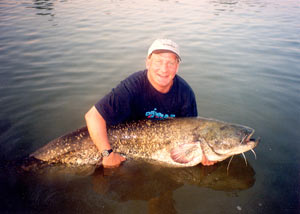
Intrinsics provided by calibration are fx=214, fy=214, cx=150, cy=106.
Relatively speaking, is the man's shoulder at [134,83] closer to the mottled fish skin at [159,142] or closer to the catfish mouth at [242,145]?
the mottled fish skin at [159,142]

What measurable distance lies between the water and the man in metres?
0.53

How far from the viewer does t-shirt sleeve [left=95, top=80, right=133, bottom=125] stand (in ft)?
9.21

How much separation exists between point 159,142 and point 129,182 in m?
0.73

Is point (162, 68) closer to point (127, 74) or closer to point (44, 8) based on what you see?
point (127, 74)

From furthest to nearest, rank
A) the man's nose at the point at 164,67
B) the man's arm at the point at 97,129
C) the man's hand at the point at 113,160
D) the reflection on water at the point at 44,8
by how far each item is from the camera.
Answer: the reflection on water at the point at 44,8 < the man's hand at the point at 113,160 < the man's nose at the point at 164,67 < the man's arm at the point at 97,129

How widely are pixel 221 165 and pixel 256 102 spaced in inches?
91.7

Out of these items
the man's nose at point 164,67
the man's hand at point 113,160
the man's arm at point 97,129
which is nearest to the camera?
the man's arm at point 97,129

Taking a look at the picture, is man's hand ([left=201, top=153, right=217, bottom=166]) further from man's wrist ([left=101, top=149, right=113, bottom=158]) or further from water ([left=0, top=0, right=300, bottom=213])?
man's wrist ([left=101, top=149, right=113, bottom=158])

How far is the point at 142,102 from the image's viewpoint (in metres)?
3.12

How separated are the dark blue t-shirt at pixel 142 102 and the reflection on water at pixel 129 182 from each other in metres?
0.79

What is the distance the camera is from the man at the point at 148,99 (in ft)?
9.30

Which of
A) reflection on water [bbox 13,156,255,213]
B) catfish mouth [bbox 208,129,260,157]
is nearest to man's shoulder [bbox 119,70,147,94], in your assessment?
reflection on water [bbox 13,156,255,213]

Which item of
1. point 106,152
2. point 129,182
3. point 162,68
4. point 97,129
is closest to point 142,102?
point 162,68

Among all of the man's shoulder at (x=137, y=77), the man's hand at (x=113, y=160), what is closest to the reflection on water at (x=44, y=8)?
the man's shoulder at (x=137, y=77)
